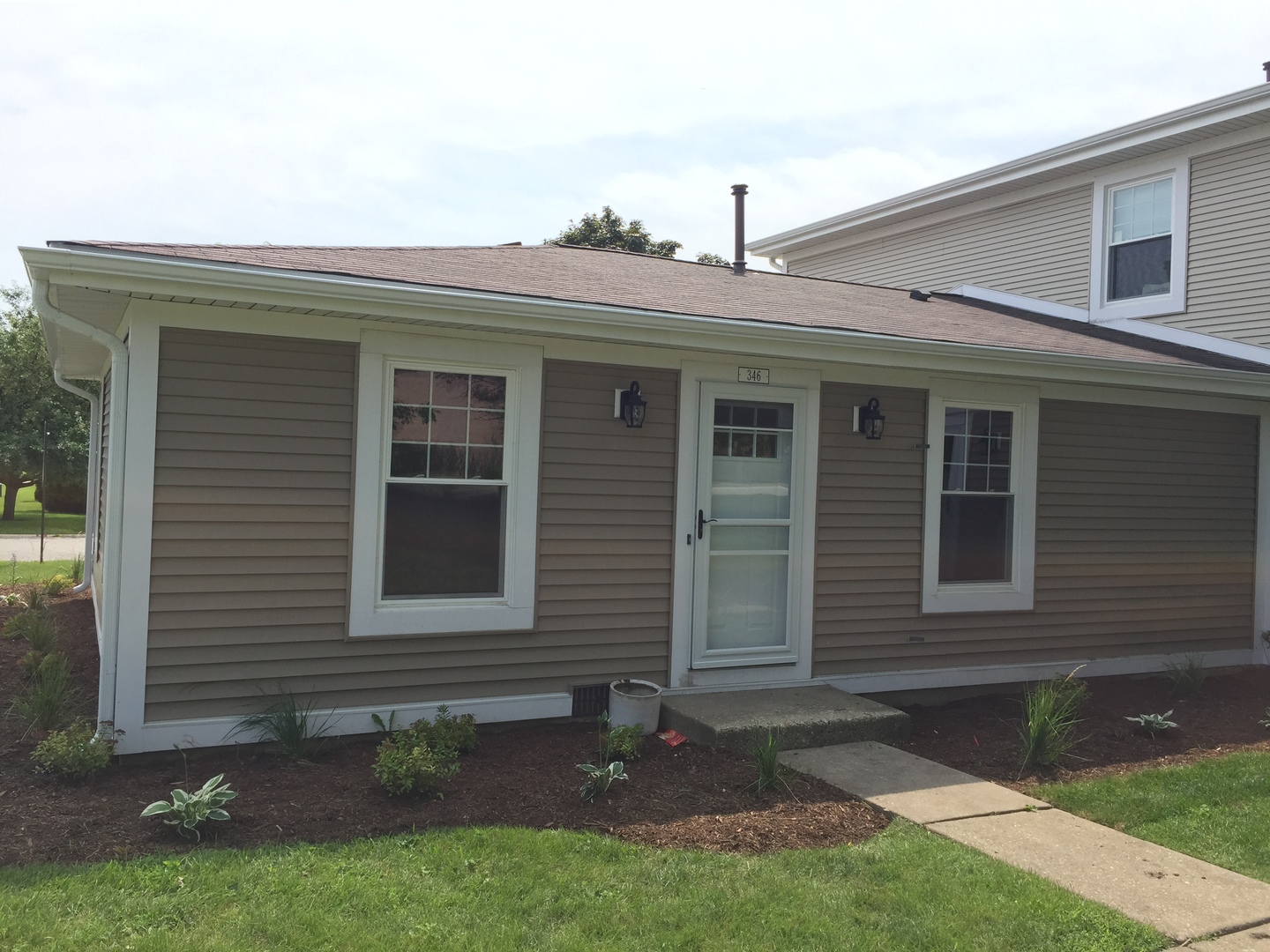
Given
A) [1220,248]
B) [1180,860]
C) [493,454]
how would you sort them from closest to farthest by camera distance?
[1180,860] < [493,454] < [1220,248]

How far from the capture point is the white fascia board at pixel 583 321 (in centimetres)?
471

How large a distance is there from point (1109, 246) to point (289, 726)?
9471 mm

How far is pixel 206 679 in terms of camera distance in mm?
5281

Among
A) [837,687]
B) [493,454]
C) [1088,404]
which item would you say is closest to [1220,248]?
[1088,404]

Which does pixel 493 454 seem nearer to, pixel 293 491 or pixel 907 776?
pixel 293 491

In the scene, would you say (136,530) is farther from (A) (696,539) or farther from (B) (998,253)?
(B) (998,253)

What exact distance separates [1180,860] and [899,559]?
10.2 feet

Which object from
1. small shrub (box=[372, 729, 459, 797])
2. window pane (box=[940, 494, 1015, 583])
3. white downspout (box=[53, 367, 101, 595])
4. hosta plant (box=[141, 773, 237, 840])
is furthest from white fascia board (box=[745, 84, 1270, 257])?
hosta plant (box=[141, 773, 237, 840])

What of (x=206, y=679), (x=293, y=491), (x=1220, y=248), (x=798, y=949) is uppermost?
(x=1220, y=248)

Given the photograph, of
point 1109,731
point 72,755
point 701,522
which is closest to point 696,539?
point 701,522

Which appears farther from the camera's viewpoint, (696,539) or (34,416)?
(34,416)

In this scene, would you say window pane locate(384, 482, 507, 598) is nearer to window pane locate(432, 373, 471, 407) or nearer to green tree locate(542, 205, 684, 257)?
window pane locate(432, 373, 471, 407)

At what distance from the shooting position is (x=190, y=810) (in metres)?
4.08

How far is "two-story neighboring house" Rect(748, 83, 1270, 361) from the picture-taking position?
30.5ft
